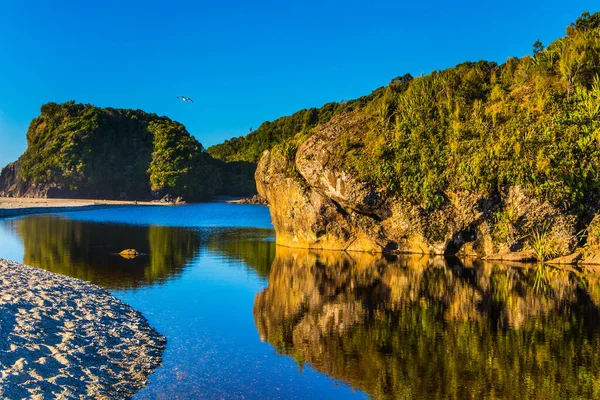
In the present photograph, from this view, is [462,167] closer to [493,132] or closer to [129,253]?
[493,132]

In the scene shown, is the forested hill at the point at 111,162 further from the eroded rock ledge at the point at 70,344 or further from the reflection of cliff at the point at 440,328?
the eroded rock ledge at the point at 70,344

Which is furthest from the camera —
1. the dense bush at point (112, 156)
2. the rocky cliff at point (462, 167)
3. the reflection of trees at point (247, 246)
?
the dense bush at point (112, 156)

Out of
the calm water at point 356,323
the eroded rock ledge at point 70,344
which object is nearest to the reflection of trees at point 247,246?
the calm water at point 356,323

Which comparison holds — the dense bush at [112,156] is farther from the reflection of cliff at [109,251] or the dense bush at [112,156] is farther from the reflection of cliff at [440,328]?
the reflection of cliff at [440,328]

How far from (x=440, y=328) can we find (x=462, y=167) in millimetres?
17644

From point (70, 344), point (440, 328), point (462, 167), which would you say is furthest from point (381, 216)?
point (70, 344)

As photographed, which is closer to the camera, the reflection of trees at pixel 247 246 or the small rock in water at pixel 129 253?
the reflection of trees at pixel 247 246

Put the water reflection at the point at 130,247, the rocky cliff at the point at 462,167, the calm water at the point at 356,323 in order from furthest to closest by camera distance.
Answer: the rocky cliff at the point at 462,167 < the water reflection at the point at 130,247 < the calm water at the point at 356,323

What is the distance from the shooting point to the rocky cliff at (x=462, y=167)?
31844 millimetres

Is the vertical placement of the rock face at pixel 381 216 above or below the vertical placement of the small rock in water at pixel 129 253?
above

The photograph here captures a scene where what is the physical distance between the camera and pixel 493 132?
1348 inches

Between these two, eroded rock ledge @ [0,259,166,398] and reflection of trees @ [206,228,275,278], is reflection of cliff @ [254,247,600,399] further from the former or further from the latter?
eroded rock ledge @ [0,259,166,398]

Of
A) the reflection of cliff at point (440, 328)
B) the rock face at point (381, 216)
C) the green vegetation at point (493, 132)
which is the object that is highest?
the green vegetation at point (493, 132)

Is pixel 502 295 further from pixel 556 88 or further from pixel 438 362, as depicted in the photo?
pixel 556 88
